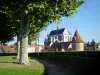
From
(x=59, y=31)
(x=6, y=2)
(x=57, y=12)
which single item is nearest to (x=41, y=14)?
(x=57, y=12)

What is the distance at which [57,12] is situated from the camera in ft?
79.9

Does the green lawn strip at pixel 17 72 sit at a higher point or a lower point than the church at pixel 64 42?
lower

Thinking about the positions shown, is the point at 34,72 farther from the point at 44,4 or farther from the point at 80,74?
the point at 44,4

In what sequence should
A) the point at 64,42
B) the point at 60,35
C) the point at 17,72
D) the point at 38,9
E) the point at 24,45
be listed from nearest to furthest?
the point at 17,72
the point at 38,9
the point at 24,45
the point at 64,42
the point at 60,35

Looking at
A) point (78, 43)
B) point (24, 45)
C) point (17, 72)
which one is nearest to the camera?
point (17, 72)

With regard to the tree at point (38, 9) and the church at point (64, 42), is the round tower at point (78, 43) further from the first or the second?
the tree at point (38, 9)

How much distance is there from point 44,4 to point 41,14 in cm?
171

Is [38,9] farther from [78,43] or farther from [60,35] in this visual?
[60,35]

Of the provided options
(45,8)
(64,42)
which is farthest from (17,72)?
(64,42)

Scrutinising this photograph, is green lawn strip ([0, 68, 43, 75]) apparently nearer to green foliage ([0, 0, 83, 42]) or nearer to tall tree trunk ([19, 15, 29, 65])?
tall tree trunk ([19, 15, 29, 65])

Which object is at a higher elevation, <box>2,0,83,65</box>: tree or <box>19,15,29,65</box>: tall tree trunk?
<box>2,0,83,65</box>: tree

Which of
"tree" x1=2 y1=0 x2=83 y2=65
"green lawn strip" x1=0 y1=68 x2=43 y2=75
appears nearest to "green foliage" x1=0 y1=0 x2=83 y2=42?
"tree" x1=2 y1=0 x2=83 y2=65

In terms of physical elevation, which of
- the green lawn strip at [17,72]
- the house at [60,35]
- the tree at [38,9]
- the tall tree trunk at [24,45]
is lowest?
the green lawn strip at [17,72]

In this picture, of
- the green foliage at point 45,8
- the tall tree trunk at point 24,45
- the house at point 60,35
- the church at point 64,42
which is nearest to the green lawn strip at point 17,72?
the tall tree trunk at point 24,45
